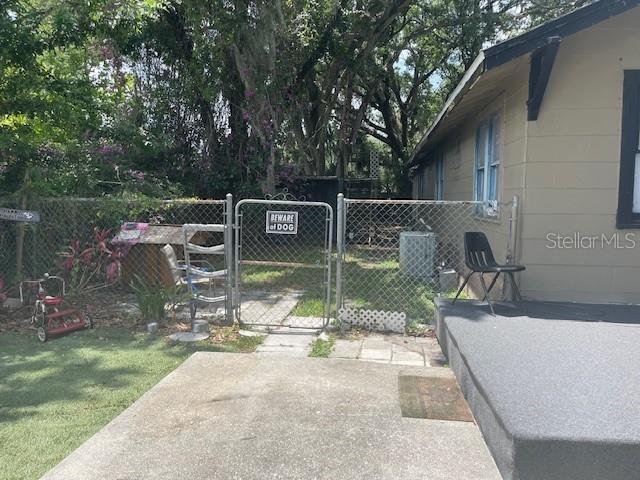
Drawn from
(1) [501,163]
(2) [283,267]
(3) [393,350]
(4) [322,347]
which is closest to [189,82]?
(2) [283,267]

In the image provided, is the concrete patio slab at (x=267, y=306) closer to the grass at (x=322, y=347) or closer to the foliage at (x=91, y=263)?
the grass at (x=322, y=347)

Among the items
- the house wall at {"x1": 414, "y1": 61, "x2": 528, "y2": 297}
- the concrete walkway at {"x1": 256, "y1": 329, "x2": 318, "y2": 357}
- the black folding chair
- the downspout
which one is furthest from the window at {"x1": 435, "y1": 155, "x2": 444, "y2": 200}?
the concrete walkway at {"x1": 256, "y1": 329, "x2": 318, "y2": 357}

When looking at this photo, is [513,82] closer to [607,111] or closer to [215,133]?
[607,111]

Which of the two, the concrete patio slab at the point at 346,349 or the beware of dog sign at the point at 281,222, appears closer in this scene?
the concrete patio slab at the point at 346,349

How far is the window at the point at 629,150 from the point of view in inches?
216

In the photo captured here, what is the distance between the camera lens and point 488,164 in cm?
753

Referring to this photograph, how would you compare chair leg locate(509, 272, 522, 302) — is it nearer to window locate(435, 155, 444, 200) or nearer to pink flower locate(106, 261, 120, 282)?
pink flower locate(106, 261, 120, 282)

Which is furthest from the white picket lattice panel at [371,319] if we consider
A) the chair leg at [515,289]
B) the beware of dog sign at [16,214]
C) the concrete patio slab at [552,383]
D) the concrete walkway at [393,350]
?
the beware of dog sign at [16,214]

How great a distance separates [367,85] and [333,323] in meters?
16.3

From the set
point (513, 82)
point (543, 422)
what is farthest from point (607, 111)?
point (543, 422)

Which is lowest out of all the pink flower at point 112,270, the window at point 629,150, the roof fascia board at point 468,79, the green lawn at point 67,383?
the green lawn at point 67,383

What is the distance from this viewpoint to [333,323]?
629cm

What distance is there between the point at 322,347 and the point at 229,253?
Answer: 1577 mm

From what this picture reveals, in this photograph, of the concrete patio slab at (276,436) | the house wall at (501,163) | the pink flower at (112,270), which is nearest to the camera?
the concrete patio slab at (276,436)
